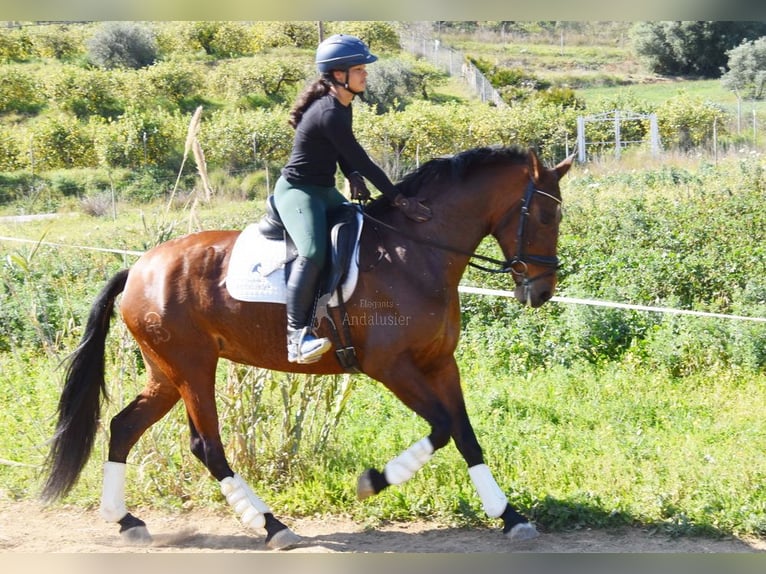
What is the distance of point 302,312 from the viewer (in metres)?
4.96

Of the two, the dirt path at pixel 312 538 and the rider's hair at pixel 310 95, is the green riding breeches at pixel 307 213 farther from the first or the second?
the dirt path at pixel 312 538

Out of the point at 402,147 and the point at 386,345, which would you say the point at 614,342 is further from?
the point at 402,147

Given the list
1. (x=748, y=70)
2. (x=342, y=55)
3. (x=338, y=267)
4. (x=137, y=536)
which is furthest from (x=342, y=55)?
(x=748, y=70)

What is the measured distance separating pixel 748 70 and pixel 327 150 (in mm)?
30120

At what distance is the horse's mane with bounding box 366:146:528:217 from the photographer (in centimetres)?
516

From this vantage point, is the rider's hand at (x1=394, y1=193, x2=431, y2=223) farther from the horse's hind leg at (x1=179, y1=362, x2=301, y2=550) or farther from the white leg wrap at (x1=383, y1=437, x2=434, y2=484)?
the horse's hind leg at (x1=179, y1=362, x2=301, y2=550)

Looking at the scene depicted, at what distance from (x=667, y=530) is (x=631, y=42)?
1534 inches

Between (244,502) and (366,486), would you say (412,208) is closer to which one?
(366,486)

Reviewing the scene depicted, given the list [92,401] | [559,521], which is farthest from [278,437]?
[559,521]

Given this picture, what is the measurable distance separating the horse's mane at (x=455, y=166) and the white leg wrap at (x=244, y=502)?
1912 millimetres

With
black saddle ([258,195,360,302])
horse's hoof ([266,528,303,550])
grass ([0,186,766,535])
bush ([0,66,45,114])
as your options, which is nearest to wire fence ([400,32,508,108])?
bush ([0,66,45,114])

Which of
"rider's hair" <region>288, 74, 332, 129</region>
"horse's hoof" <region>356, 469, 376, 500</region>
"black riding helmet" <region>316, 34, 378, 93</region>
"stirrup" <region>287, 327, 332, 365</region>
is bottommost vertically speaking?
"horse's hoof" <region>356, 469, 376, 500</region>

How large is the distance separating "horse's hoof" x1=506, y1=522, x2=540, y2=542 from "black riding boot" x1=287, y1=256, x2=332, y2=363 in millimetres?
1554

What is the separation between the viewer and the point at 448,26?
42.5 m
